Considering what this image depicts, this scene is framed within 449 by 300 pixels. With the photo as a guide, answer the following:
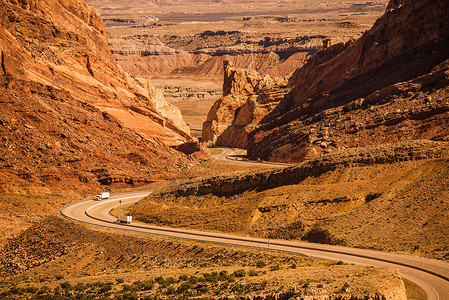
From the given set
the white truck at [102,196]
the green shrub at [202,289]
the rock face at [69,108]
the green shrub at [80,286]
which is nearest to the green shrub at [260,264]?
the green shrub at [202,289]

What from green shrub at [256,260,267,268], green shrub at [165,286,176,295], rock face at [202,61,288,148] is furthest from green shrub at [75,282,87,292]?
rock face at [202,61,288,148]

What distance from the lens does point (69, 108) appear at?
309ft

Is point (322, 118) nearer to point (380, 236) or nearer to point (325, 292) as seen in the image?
point (380, 236)

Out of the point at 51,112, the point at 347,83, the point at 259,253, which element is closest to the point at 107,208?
the point at 51,112

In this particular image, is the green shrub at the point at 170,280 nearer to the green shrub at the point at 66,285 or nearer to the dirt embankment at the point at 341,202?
the green shrub at the point at 66,285

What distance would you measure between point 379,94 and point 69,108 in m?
46.1

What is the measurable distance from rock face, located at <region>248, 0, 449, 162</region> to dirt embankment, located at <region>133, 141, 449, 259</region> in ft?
71.2

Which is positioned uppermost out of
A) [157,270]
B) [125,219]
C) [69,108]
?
[69,108]

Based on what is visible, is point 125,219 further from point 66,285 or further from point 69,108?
point 69,108

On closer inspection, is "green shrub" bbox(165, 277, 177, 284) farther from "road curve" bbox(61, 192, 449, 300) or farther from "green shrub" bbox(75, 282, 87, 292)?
"road curve" bbox(61, 192, 449, 300)

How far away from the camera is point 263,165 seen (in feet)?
336

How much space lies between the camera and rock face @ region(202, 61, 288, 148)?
139 m

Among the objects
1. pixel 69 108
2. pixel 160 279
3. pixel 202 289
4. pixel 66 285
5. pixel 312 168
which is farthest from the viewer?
pixel 69 108

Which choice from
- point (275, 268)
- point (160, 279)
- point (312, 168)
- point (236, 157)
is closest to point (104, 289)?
point (160, 279)
